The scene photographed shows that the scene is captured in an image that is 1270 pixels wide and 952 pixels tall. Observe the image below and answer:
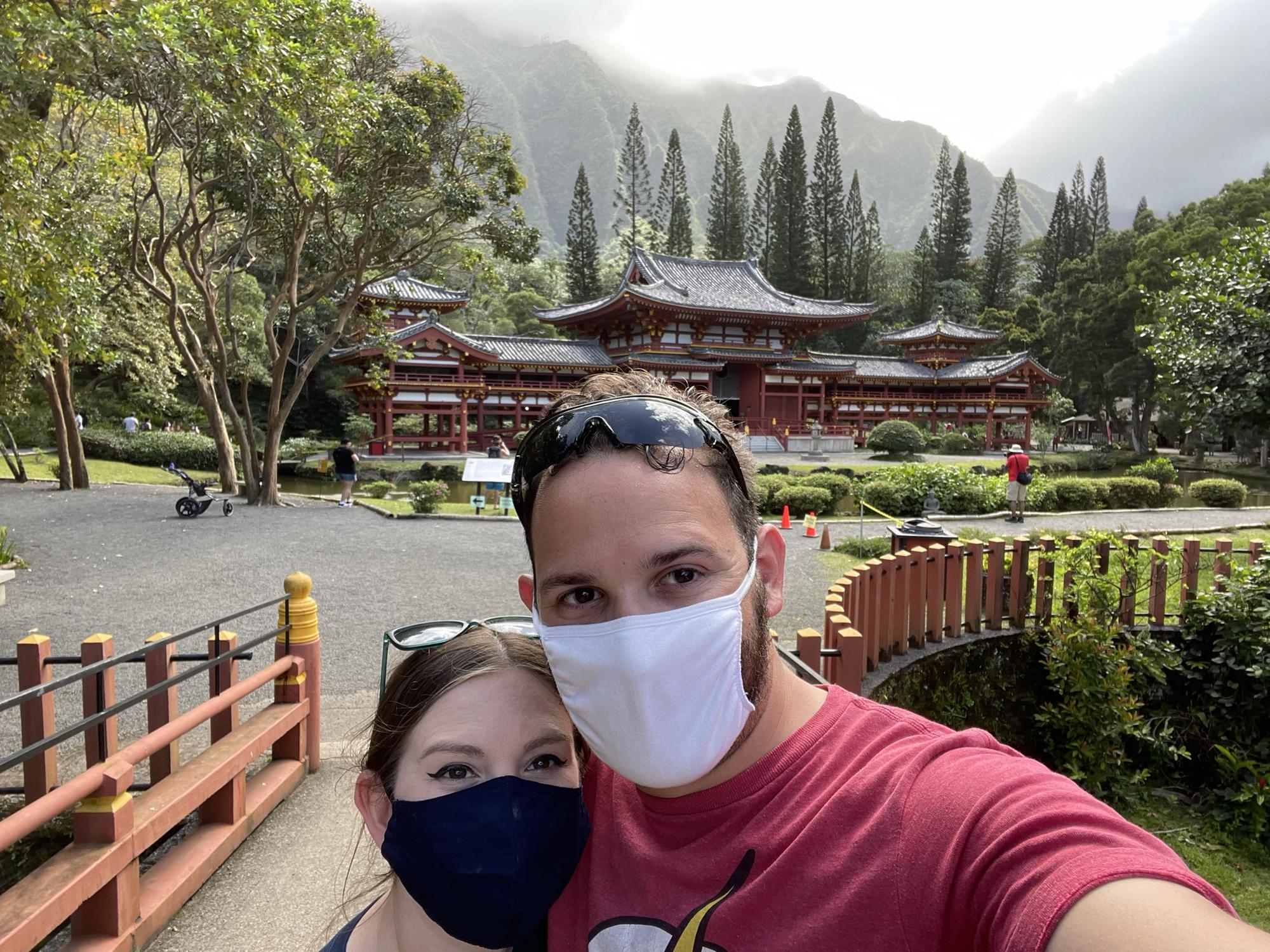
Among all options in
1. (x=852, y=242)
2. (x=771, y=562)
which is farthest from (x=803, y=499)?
(x=852, y=242)

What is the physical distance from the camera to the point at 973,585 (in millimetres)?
5371

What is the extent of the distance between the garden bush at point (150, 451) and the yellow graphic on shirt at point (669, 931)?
28.1m

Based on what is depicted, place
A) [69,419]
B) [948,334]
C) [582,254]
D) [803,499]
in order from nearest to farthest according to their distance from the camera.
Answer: [803,499] < [69,419] < [948,334] < [582,254]

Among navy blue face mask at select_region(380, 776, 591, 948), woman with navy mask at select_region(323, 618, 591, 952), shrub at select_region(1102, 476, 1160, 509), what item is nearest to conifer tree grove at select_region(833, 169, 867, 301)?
shrub at select_region(1102, 476, 1160, 509)

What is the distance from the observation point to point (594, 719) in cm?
120

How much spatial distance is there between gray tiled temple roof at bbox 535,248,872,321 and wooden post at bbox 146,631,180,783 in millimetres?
25106

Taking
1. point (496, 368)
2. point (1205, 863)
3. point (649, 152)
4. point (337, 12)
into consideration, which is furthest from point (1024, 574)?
point (649, 152)

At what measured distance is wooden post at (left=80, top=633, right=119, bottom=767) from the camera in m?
2.78

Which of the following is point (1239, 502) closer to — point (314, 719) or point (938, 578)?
point (938, 578)

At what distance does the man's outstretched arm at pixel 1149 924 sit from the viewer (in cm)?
71

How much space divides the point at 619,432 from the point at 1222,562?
6.82 metres

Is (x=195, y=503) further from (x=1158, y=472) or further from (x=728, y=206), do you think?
(x=728, y=206)

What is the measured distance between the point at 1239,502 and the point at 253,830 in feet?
68.0

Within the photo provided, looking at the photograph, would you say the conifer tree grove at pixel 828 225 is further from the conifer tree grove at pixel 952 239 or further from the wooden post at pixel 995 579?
the wooden post at pixel 995 579
